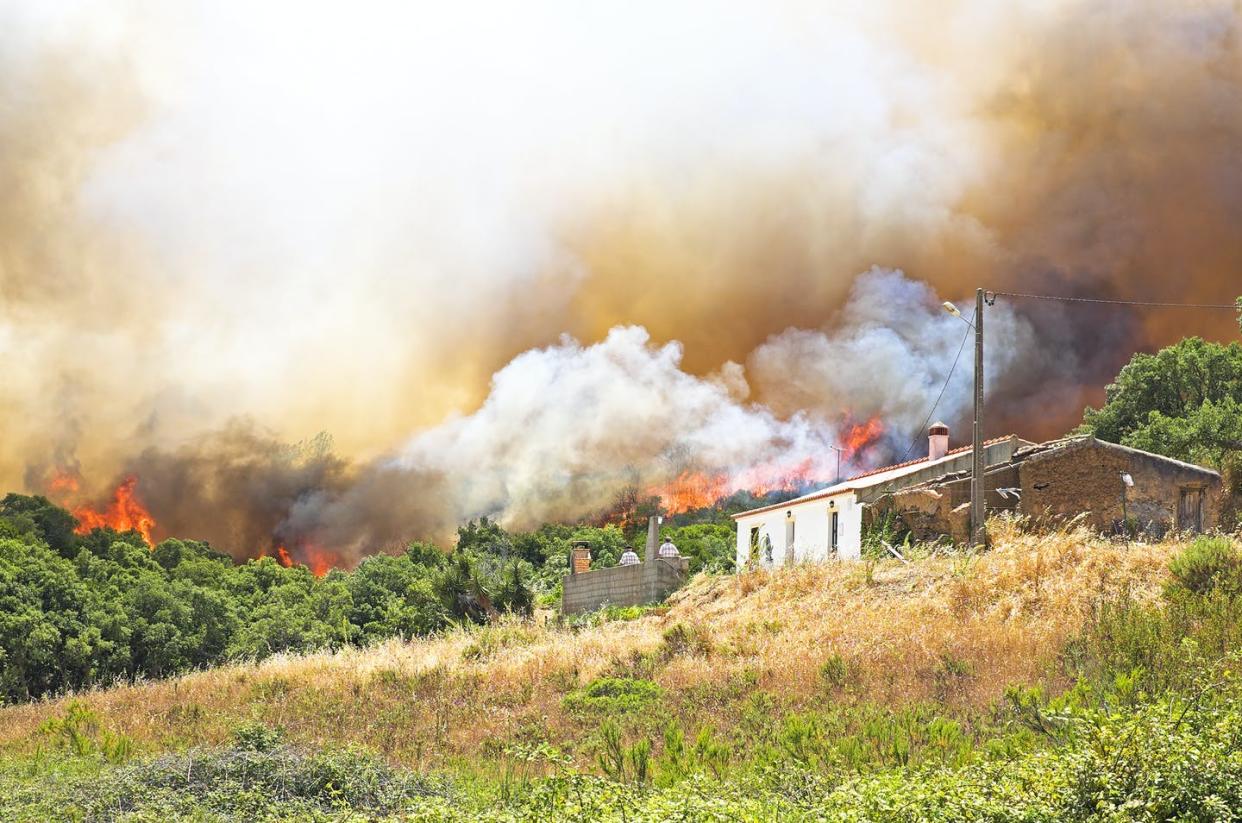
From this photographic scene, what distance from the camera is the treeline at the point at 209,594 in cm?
4222

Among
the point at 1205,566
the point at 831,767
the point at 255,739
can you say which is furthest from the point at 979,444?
the point at 255,739

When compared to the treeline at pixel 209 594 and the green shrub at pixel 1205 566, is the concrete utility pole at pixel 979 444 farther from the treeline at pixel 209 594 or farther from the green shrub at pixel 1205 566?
the treeline at pixel 209 594

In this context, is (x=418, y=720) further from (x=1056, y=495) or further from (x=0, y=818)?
(x=1056, y=495)

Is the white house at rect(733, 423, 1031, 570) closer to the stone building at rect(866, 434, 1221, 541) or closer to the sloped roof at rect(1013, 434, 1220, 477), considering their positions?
the stone building at rect(866, 434, 1221, 541)

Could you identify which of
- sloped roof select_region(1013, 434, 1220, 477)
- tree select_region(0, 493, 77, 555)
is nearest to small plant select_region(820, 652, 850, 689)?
sloped roof select_region(1013, 434, 1220, 477)

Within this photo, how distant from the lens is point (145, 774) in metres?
12.3

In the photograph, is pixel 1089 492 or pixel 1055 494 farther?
pixel 1055 494

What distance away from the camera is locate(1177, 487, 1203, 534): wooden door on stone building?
1223 inches

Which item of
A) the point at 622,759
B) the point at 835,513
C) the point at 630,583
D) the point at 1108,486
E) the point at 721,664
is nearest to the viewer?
the point at 622,759

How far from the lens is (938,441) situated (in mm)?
42219

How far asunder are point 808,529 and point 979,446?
1365 cm

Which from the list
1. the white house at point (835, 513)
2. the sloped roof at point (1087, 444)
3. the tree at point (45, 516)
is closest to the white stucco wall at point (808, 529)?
the white house at point (835, 513)

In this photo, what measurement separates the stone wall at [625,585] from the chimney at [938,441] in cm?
1046

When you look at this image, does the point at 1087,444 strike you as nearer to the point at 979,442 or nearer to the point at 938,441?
the point at 979,442
